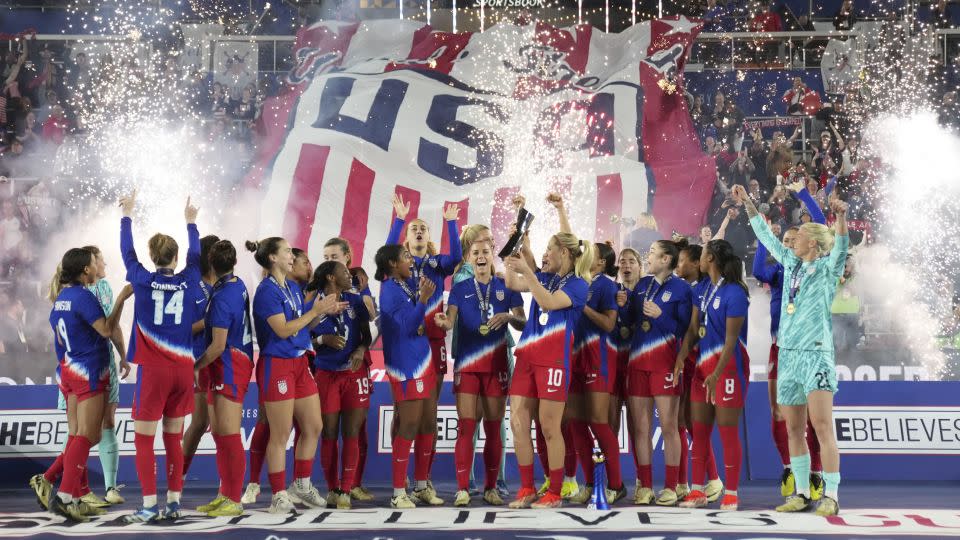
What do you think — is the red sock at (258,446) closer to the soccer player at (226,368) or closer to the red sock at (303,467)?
the red sock at (303,467)

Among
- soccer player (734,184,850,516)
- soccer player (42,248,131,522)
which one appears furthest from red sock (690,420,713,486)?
soccer player (42,248,131,522)

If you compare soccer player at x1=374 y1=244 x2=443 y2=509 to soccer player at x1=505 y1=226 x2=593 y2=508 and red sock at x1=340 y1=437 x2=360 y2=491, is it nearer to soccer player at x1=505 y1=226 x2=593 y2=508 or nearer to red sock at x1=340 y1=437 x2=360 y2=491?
red sock at x1=340 y1=437 x2=360 y2=491

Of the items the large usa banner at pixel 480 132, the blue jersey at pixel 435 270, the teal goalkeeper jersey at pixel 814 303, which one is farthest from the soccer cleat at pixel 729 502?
the large usa banner at pixel 480 132

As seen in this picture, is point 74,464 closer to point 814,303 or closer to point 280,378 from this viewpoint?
point 280,378

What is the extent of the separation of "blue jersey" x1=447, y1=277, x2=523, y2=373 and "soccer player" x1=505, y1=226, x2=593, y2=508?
10.7 inches

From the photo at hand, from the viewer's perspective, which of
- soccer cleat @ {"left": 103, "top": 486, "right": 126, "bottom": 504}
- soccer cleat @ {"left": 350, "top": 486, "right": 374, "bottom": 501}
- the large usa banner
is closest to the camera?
soccer cleat @ {"left": 103, "top": 486, "right": 126, "bottom": 504}

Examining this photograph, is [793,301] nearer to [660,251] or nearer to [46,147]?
[660,251]

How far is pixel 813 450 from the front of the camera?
23.2 feet

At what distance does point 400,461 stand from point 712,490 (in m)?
2.32

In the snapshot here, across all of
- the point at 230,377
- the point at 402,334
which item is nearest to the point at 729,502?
the point at 402,334

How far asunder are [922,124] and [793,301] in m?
11.9

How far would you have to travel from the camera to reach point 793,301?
647 cm

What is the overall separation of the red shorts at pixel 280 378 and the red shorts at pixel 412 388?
28.2 inches

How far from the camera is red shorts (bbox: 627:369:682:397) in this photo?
698 cm
